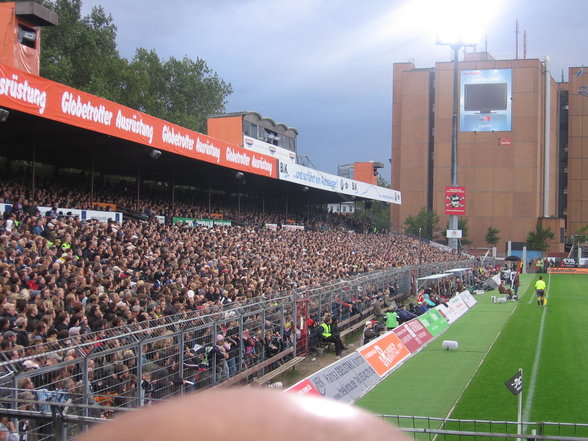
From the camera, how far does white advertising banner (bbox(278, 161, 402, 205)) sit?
124ft

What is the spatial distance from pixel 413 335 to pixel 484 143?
6730 centimetres

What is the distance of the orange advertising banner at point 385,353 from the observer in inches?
624

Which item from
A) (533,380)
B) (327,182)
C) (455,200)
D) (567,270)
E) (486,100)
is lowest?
(533,380)

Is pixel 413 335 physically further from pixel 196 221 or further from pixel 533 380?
pixel 196 221

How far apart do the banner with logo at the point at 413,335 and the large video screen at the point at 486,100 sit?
63482 millimetres

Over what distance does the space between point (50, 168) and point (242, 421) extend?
117 ft

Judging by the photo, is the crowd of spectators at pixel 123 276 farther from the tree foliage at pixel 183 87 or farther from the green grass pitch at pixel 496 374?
the tree foliage at pixel 183 87

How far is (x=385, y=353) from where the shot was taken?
672 inches

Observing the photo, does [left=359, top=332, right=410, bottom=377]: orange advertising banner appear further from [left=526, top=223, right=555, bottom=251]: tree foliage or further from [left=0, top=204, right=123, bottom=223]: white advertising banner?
[left=526, top=223, right=555, bottom=251]: tree foliage

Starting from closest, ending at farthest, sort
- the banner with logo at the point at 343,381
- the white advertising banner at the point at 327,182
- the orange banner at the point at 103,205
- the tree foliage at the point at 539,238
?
the banner with logo at the point at 343,381
the orange banner at the point at 103,205
the white advertising banner at the point at 327,182
the tree foliage at the point at 539,238

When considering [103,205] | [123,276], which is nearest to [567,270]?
[103,205]

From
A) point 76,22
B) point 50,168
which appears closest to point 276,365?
point 50,168

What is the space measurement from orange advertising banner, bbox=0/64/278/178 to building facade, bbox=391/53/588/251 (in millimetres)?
56777

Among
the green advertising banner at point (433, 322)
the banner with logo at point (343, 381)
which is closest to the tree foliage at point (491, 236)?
the green advertising banner at point (433, 322)
